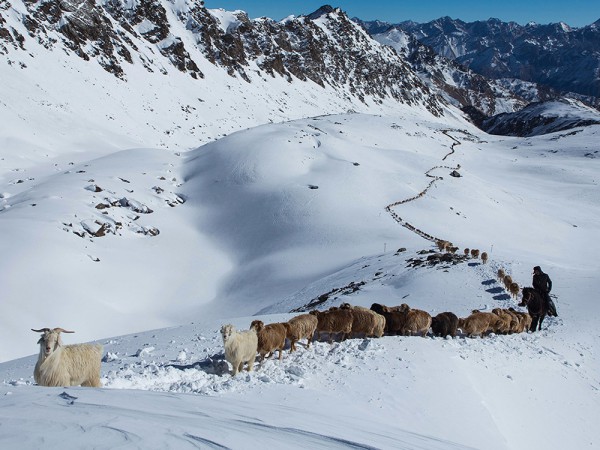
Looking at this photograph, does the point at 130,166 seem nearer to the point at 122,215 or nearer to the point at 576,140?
the point at 122,215

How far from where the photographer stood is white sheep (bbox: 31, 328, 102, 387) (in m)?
7.57

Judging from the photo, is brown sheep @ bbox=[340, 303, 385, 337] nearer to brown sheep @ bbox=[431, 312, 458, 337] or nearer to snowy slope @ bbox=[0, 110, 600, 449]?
snowy slope @ bbox=[0, 110, 600, 449]

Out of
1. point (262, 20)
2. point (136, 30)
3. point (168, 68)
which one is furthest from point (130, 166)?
point (262, 20)

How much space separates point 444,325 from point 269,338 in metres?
5.24

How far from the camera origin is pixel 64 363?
784 cm

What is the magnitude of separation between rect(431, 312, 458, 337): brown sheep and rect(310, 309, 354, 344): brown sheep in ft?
Result: 8.58

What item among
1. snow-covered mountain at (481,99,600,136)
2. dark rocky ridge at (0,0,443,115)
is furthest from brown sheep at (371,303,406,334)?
snow-covered mountain at (481,99,600,136)

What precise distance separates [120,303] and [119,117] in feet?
166

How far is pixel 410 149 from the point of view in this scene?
2598 inches

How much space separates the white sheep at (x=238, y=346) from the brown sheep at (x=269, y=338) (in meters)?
0.31

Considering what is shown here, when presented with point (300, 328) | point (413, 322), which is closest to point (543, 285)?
point (413, 322)

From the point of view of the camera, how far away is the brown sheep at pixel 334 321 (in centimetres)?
1135

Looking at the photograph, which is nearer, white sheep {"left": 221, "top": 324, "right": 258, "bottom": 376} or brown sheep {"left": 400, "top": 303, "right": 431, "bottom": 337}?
white sheep {"left": 221, "top": 324, "right": 258, "bottom": 376}

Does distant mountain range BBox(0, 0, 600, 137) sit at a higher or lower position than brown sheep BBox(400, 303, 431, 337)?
higher
